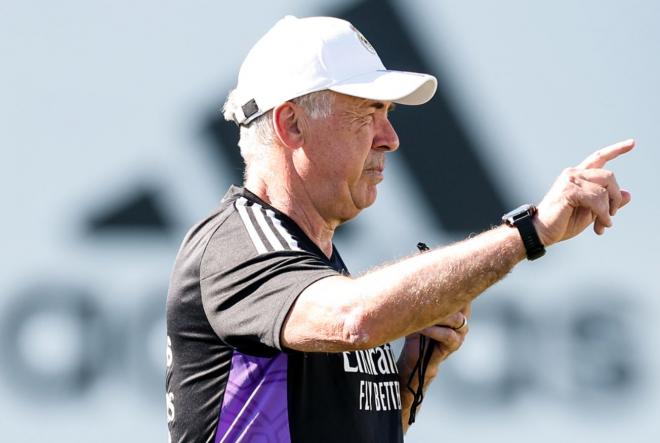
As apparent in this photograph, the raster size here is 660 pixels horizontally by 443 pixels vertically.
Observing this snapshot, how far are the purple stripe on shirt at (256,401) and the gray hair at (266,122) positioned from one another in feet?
1.33

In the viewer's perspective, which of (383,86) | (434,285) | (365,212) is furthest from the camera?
(365,212)

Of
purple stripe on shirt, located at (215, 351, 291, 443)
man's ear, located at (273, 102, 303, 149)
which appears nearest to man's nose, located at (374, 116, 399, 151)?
man's ear, located at (273, 102, 303, 149)

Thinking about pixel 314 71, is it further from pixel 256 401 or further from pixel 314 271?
pixel 256 401

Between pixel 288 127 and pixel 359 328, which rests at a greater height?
pixel 288 127

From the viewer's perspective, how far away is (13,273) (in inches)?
128

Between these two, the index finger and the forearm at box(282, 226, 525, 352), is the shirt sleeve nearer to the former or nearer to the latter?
the forearm at box(282, 226, 525, 352)

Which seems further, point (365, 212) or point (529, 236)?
point (365, 212)

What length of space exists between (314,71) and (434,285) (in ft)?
1.66

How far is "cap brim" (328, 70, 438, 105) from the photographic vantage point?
5.60 ft

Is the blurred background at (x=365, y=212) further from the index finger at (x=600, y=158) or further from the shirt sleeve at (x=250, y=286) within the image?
the index finger at (x=600, y=158)

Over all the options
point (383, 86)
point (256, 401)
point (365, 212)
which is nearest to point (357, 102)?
point (383, 86)

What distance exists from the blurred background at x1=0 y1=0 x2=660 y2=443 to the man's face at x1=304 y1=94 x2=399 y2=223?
1446 mm

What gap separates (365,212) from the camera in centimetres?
329

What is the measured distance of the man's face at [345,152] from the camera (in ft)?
5.80
